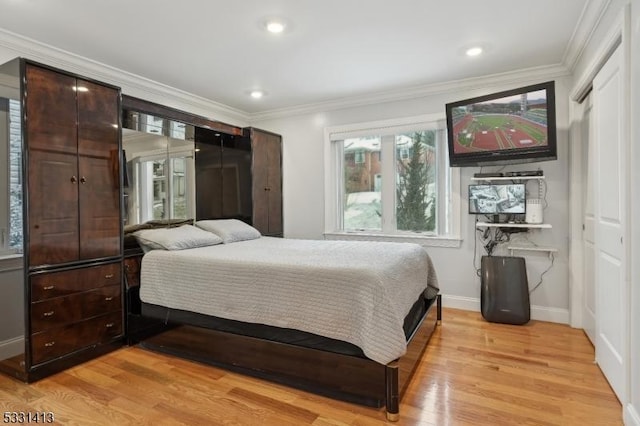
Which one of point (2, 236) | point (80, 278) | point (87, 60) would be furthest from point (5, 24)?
point (80, 278)

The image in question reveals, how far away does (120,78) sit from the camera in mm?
3494

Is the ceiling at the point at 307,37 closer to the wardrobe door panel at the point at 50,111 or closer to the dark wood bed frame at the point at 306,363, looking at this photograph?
the wardrobe door panel at the point at 50,111

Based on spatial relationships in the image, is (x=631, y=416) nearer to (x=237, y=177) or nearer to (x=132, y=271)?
(x=132, y=271)

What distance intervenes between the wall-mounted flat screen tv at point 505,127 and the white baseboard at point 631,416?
203cm

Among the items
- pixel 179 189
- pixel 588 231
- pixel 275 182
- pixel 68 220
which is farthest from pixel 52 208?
pixel 588 231

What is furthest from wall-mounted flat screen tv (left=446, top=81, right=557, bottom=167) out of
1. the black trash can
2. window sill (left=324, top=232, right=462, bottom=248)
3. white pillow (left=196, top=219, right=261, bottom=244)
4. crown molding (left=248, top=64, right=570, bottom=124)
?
white pillow (left=196, top=219, right=261, bottom=244)

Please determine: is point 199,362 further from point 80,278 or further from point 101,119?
point 101,119

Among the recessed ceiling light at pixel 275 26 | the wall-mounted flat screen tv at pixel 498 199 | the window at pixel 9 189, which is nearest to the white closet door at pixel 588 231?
the wall-mounted flat screen tv at pixel 498 199

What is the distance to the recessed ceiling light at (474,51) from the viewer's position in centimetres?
301

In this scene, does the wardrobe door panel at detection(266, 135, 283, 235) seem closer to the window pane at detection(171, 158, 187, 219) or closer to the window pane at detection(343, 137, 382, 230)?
the window pane at detection(343, 137, 382, 230)

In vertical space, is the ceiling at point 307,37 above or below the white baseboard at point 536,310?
above

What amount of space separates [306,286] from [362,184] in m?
2.54

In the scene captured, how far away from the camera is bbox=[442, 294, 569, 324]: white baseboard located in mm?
3473

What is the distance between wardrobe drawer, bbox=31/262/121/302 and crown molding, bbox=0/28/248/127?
1792 millimetres
